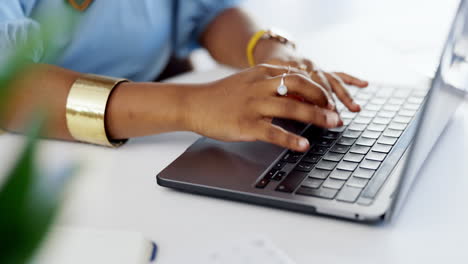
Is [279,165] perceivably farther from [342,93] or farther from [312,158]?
[342,93]

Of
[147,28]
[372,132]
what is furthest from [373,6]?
[372,132]

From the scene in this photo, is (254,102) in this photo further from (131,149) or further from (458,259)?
(458,259)

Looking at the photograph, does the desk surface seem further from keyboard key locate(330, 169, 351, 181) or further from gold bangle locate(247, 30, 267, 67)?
gold bangle locate(247, 30, 267, 67)

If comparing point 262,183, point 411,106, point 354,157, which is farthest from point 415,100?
point 262,183

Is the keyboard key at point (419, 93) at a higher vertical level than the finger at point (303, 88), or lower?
lower

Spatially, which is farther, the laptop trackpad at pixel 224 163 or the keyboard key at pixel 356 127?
the keyboard key at pixel 356 127

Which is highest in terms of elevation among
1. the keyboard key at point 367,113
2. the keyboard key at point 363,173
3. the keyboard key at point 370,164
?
the keyboard key at point 363,173

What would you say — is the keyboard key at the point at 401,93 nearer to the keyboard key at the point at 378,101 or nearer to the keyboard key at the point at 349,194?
the keyboard key at the point at 378,101

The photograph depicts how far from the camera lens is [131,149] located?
0.71 meters

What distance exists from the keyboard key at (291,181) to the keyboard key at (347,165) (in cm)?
4

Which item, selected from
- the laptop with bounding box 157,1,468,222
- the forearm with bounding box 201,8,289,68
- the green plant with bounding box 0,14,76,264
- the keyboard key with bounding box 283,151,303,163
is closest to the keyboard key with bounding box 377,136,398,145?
the laptop with bounding box 157,1,468,222

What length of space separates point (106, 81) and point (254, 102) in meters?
0.19

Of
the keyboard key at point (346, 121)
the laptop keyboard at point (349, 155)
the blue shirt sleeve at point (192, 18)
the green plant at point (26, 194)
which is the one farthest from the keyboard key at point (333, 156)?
the blue shirt sleeve at point (192, 18)

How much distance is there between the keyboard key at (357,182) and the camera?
21.0 inches
